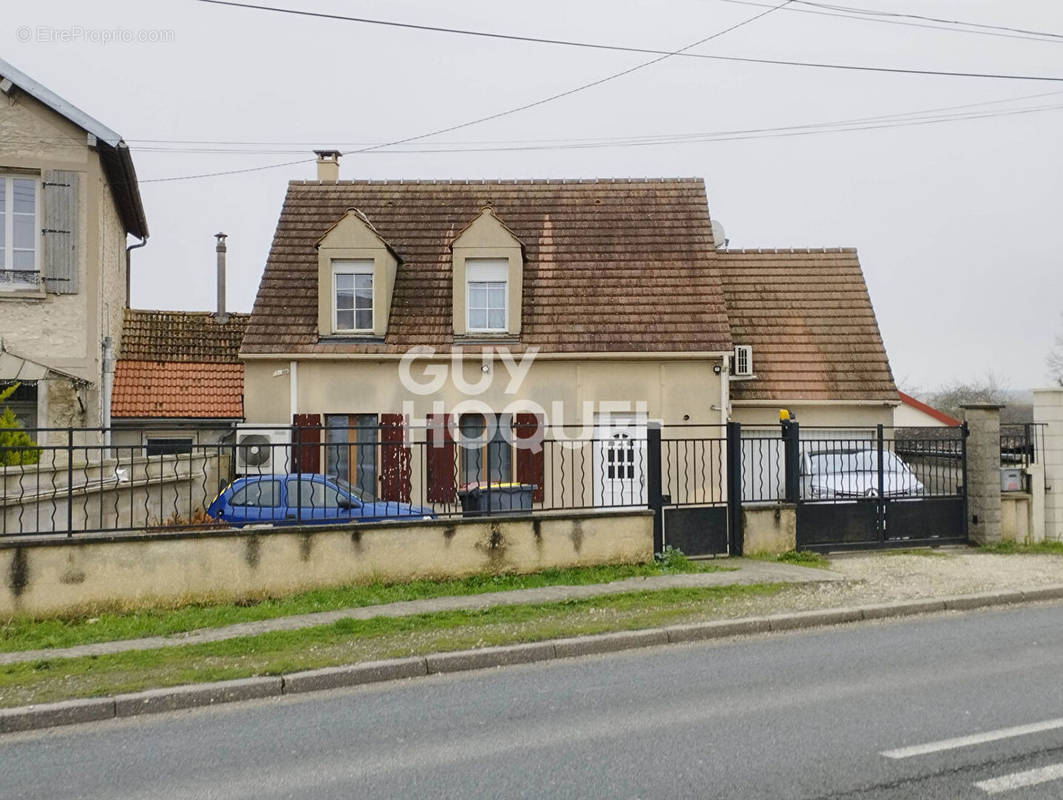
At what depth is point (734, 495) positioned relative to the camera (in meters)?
12.0

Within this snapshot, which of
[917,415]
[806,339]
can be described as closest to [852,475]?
[806,339]

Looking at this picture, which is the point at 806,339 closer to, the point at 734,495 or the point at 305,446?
the point at 734,495

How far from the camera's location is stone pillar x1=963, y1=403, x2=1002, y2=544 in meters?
12.8

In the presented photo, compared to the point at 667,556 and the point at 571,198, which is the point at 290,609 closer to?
the point at 667,556

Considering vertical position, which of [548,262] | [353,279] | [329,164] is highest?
[329,164]

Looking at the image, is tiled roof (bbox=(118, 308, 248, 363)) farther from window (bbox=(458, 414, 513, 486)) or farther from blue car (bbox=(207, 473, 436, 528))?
blue car (bbox=(207, 473, 436, 528))

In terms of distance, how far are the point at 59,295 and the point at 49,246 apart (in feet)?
3.04

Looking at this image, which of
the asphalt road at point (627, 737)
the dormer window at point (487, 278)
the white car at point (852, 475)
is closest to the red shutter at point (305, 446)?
the asphalt road at point (627, 737)

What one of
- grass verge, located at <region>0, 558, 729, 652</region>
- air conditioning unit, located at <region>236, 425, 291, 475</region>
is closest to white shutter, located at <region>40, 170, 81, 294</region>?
air conditioning unit, located at <region>236, 425, 291, 475</region>

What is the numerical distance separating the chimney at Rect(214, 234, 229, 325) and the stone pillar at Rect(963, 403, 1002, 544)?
60.8 ft

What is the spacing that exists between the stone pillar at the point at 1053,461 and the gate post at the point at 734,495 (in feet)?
16.5

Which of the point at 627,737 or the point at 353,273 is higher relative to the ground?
the point at 353,273

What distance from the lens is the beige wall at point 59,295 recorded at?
54.7ft

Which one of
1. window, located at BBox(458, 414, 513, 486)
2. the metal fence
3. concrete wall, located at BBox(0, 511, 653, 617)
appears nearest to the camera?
concrete wall, located at BBox(0, 511, 653, 617)
